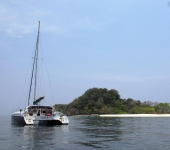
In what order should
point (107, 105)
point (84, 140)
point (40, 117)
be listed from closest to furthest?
point (84, 140)
point (40, 117)
point (107, 105)

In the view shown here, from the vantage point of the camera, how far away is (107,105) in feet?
481

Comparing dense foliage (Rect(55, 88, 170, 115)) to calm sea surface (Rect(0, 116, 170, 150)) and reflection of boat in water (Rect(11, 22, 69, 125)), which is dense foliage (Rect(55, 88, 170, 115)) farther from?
calm sea surface (Rect(0, 116, 170, 150))

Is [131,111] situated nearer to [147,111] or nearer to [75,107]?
[147,111]

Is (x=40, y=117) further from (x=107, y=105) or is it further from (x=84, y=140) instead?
(x=107, y=105)

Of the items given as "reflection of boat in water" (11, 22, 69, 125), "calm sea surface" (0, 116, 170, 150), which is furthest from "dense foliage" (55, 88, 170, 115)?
"calm sea surface" (0, 116, 170, 150)

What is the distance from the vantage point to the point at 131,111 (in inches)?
5674

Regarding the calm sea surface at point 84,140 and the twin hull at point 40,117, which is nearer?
Result: the calm sea surface at point 84,140

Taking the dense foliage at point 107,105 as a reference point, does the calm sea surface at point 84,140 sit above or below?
below

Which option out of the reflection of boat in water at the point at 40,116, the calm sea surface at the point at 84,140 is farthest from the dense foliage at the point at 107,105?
the calm sea surface at the point at 84,140

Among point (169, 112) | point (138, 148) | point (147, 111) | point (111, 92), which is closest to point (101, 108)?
point (111, 92)

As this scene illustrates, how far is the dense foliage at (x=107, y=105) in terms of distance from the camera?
143 metres

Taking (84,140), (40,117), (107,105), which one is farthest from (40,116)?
(107,105)

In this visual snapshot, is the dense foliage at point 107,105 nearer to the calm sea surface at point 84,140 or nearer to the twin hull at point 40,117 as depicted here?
the twin hull at point 40,117

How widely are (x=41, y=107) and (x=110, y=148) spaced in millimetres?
27768
